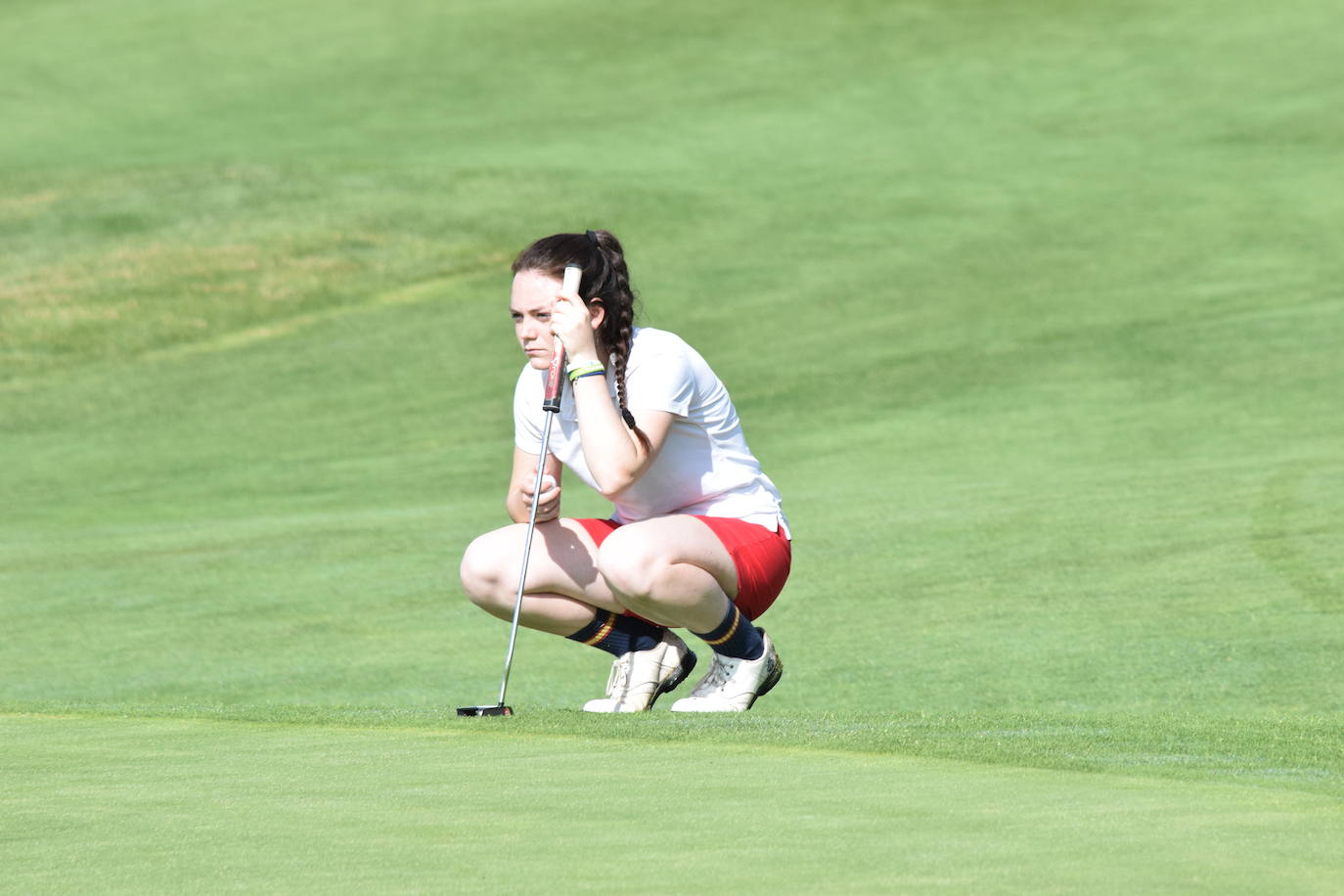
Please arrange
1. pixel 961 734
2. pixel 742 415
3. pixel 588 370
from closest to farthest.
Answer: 1. pixel 961 734
2. pixel 588 370
3. pixel 742 415

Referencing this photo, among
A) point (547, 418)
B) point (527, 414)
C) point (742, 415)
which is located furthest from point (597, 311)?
point (742, 415)

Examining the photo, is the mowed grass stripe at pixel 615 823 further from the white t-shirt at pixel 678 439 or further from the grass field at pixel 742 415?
the white t-shirt at pixel 678 439

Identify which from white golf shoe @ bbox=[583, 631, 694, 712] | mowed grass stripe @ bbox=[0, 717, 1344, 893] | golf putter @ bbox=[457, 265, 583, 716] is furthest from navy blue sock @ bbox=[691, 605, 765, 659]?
mowed grass stripe @ bbox=[0, 717, 1344, 893]

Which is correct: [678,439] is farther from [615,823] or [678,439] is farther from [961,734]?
[615,823]

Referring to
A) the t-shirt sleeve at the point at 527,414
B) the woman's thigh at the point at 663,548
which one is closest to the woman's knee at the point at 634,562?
the woman's thigh at the point at 663,548

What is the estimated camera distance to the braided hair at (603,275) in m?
4.75

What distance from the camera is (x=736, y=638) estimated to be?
491 centimetres

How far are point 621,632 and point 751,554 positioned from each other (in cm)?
44

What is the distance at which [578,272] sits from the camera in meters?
4.67

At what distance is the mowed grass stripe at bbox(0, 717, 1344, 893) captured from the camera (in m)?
2.73

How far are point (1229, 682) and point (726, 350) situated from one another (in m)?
8.39

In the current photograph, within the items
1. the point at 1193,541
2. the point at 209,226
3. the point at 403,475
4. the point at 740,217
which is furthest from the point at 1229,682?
the point at 209,226

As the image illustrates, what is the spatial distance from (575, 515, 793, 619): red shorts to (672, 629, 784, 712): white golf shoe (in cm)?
10

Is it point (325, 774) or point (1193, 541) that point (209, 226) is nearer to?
point (1193, 541)
